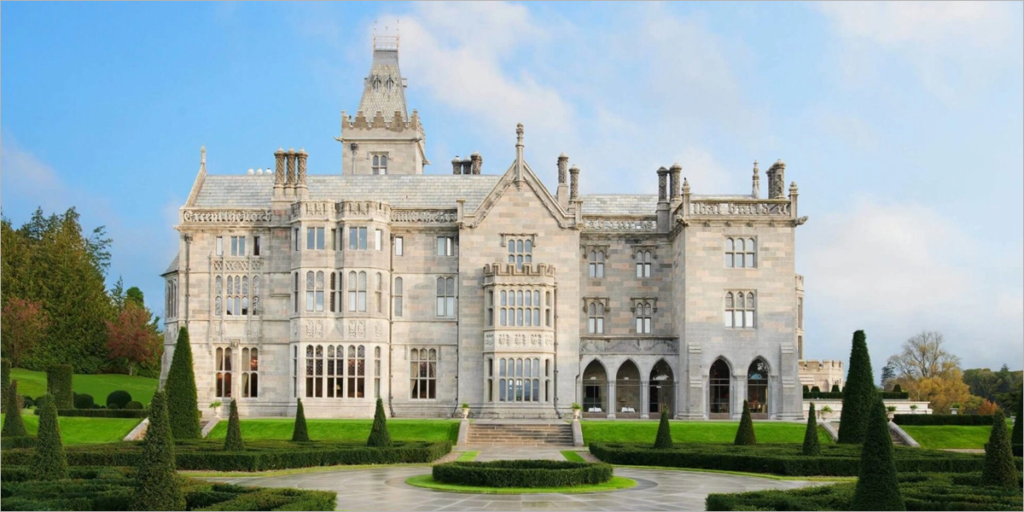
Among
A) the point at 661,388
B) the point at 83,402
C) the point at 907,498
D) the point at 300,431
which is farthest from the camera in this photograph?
the point at 83,402

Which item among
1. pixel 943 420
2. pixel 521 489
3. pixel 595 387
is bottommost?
pixel 521 489

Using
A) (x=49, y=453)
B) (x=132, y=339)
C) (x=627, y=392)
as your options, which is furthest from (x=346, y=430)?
(x=132, y=339)

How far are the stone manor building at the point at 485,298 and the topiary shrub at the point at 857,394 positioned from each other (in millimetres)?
10920

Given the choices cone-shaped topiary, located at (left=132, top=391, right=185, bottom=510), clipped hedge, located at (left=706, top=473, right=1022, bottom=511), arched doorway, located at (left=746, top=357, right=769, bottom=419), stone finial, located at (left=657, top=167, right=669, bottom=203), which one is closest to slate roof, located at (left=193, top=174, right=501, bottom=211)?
stone finial, located at (left=657, top=167, right=669, bottom=203)

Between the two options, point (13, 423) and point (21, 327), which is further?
point (21, 327)

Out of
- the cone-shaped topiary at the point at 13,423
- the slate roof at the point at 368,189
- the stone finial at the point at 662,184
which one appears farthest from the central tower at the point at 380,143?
the cone-shaped topiary at the point at 13,423

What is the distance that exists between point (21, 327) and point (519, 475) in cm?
6252

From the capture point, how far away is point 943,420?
168 feet

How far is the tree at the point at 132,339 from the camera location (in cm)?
8681

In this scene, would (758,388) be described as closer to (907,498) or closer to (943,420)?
(943,420)

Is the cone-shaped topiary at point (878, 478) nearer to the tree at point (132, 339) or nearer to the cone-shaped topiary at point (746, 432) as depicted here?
the cone-shaped topiary at point (746, 432)

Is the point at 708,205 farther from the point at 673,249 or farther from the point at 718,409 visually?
the point at 718,409

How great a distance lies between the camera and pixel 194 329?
59.5 metres

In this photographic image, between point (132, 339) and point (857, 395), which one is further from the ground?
point (132, 339)
